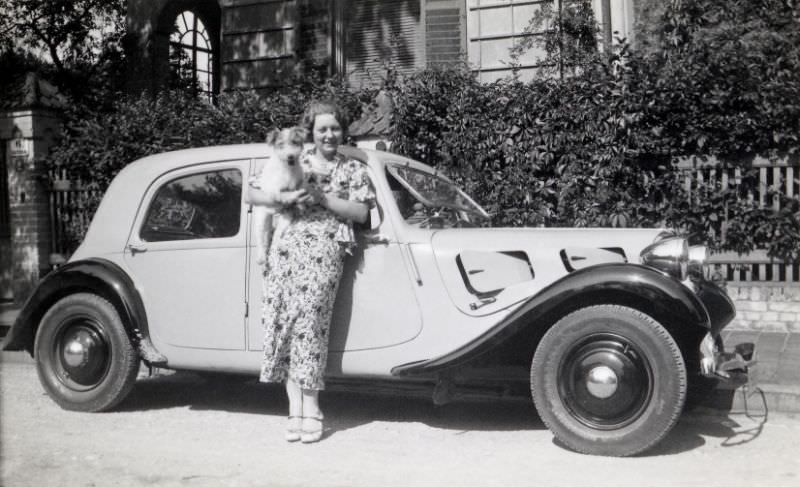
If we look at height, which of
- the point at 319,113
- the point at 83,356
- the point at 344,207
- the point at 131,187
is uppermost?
the point at 319,113

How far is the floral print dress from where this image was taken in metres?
4.54

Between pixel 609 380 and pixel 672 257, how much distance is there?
2.41 feet

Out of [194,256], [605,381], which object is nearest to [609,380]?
[605,381]

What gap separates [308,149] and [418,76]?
3608 mm

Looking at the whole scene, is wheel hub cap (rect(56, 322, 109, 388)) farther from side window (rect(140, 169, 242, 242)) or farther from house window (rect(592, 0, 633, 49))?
house window (rect(592, 0, 633, 49))

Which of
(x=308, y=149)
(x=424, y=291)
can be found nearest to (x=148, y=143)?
(x=308, y=149)

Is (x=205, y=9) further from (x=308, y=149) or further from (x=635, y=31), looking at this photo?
(x=308, y=149)

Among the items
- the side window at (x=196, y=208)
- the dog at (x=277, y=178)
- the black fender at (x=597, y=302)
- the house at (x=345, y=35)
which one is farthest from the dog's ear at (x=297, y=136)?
the house at (x=345, y=35)

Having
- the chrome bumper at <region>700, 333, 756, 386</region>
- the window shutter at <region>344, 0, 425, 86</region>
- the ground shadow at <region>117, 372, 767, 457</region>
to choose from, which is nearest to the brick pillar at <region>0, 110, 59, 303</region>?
the window shutter at <region>344, 0, 425, 86</region>

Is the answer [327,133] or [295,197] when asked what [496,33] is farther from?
[295,197]

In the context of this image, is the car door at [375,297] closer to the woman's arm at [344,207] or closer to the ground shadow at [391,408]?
the woman's arm at [344,207]

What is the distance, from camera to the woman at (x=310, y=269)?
4539 mm

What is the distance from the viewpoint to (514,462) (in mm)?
4078

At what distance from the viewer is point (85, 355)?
17.4 feet
